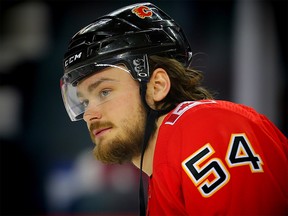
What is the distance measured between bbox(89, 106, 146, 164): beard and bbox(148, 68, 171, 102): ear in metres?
0.08

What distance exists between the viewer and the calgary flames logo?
78.6 inches

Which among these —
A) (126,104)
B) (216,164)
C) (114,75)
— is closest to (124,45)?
(114,75)

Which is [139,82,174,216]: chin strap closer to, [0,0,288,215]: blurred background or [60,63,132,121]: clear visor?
[60,63,132,121]: clear visor

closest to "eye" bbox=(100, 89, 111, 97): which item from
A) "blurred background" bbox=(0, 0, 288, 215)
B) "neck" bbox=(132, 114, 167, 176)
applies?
"neck" bbox=(132, 114, 167, 176)

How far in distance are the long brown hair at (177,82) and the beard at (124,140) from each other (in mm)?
119

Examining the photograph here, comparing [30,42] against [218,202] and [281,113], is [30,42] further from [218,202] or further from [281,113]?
[218,202]

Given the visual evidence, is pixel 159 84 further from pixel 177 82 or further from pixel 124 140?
pixel 124 140

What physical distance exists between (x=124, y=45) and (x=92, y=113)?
0.28m

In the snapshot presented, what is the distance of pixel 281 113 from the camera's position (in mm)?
3941

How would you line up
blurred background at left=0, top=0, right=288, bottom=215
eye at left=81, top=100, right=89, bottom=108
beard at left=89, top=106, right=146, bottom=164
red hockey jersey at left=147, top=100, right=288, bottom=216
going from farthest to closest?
blurred background at left=0, top=0, right=288, bottom=215 < eye at left=81, top=100, right=89, bottom=108 < beard at left=89, top=106, right=146, bottom=164 < red hockey jersey at left=147, top=100, right=288, bottom=216

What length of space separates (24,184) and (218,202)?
2.89 meters

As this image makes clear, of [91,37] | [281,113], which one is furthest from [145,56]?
[281,113]

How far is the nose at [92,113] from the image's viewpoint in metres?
1.89

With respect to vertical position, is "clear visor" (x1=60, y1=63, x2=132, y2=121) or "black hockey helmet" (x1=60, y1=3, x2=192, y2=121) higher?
"black hockey helmet" (x1=60, y1=3, x2=192, y2=121)
